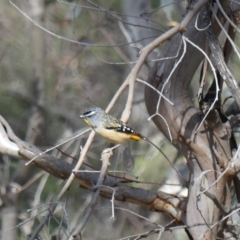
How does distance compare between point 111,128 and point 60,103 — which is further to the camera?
point 60,103

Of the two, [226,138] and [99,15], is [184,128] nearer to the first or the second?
[226,138]

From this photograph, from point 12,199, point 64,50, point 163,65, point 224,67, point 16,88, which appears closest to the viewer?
point 224,67

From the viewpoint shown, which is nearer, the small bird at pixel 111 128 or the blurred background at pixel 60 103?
the small bird at pixel 111 128

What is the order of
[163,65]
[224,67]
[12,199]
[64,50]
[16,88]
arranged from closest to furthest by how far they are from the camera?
[224,67] < [163,65] < [12,199] < [16,88] < [64,50]

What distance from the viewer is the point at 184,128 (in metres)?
2.35

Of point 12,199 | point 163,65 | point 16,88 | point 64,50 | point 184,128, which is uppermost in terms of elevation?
point 163,65

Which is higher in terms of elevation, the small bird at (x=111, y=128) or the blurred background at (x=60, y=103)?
the small bird at (x=111, y=128)

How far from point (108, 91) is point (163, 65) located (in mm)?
4745

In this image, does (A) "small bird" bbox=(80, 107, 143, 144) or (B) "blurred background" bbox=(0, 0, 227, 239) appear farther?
(B) "blurred background" bbox=(0, 0, 227, 239)

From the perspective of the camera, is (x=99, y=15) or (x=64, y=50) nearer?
(x=99, y=15)

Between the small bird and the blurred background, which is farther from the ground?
the small bird

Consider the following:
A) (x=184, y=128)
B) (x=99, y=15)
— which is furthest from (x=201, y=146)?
(x=99, y=15)

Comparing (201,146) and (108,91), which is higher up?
(201,146)

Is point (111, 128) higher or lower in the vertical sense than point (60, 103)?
higher
